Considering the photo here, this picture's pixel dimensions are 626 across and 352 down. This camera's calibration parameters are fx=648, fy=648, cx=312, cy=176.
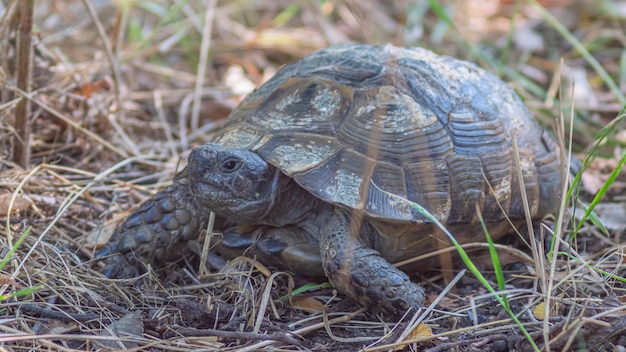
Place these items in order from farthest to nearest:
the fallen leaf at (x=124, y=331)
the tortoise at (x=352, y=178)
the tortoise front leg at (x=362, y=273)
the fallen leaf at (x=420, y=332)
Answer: the tortoise at (x=352, y=178) → the tortoise front leg at (x=362, y=273) → the fallen leaf at (x=420, y=332) → the fallen leaf at (x=124, y=331)

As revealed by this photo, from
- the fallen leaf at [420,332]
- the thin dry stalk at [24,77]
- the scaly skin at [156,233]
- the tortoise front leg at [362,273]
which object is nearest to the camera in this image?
the fallen leaf at [420,332]

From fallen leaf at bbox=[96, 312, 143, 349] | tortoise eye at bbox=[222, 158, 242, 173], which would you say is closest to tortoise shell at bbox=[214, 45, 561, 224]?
tortoise eye at bbox=[222, 158, 242, 173]

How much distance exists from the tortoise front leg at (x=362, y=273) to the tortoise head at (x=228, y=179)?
1.15 feet

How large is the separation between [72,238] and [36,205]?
0.84 feet

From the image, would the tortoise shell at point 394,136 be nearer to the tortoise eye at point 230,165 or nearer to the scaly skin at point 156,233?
the tortoise eye at point 230,165

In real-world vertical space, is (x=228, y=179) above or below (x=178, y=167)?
above

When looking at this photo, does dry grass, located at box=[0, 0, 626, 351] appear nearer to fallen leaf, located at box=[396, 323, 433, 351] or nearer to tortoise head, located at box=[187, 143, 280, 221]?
fallen leaf, located at box=[396, 323, 433, 351]

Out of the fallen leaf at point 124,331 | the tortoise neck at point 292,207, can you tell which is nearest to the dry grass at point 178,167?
the fallen leaf at point 124,331

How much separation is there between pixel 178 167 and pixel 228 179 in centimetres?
108

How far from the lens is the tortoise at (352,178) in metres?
2.62

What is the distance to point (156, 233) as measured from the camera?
2.87m

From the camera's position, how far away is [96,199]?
129 inches

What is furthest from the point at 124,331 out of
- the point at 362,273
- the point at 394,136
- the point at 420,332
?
the point at 394,136

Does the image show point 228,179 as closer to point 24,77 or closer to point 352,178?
point 352,178
